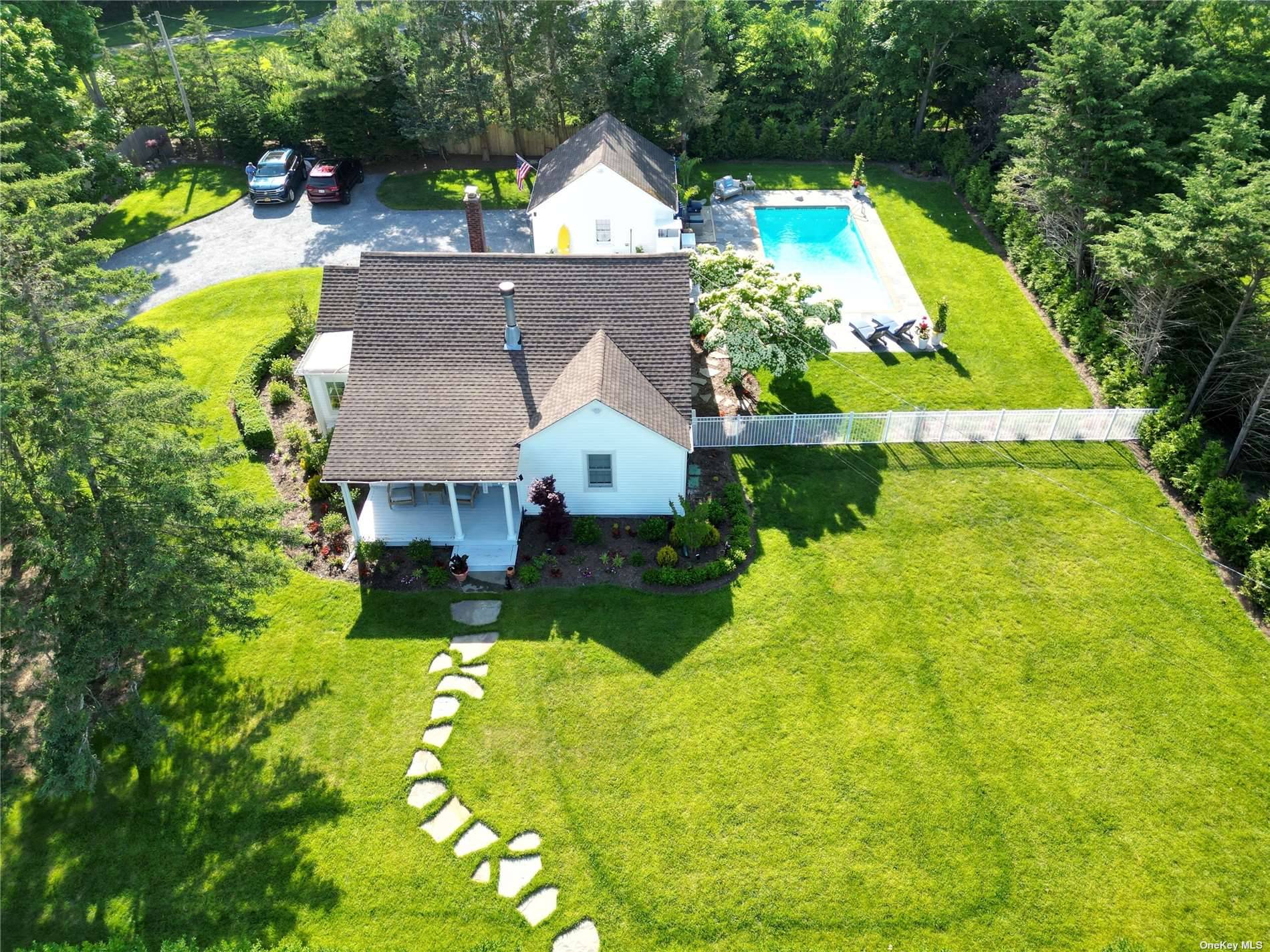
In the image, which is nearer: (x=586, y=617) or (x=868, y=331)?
(x=586, y=617)

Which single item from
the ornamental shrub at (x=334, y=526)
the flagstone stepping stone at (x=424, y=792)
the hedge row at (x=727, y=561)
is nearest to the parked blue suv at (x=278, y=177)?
the ornamental shrub at (x=334, y=526)

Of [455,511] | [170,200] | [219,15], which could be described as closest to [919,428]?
[455,511]

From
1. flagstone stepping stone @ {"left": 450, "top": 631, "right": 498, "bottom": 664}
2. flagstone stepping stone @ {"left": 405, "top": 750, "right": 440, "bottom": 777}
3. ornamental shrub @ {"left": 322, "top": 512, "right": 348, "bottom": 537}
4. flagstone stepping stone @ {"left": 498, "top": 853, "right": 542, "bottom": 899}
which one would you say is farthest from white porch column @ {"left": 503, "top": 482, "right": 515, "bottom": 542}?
flagstone stepping stone @ {"left": 498, "top": 853, "right": 542, "bottom": 899}

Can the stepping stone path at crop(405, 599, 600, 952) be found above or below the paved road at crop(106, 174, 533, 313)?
below

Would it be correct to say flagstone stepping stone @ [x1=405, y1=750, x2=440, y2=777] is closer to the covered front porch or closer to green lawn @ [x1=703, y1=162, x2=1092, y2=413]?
the covered front porch

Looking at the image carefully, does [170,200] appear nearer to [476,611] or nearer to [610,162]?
[610,162]

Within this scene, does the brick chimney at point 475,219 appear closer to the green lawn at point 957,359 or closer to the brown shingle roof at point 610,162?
the brown shingle roof at point 610,162
